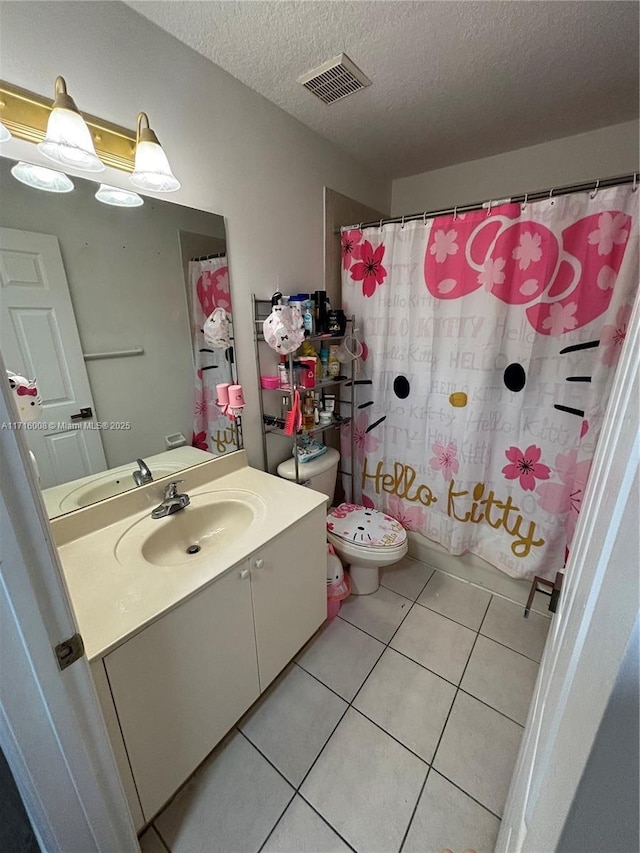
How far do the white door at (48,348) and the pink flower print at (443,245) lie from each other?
1474 millimetres

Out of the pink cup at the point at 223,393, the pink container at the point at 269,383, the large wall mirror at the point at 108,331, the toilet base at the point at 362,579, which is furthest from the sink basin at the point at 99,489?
the toilet base at the point at 362,579

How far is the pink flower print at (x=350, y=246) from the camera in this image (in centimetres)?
179

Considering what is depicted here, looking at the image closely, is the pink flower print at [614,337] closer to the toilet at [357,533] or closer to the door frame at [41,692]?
the toilet at [357,533]

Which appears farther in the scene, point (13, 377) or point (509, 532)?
point (509, 532)

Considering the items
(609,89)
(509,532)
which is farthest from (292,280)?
(509,532)

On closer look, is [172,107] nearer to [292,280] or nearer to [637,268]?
[292,280]

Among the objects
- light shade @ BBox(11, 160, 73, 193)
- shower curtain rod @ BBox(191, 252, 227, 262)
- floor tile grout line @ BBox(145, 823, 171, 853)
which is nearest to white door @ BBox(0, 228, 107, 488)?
light shade @ BBox(11, 160, 73, 193)

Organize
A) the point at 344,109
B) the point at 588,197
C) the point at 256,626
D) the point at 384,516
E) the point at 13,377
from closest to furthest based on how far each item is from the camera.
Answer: the point at 13,377, the point at 256,626, the point at 588,197, the point at 344,109, the point at 384,516

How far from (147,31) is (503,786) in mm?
2600

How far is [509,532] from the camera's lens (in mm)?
1668

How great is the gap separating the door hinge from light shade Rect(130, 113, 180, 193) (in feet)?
3.99

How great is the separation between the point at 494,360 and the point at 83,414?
1.64 metres

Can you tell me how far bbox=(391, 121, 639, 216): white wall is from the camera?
161cm

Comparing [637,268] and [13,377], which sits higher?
[637,268]
